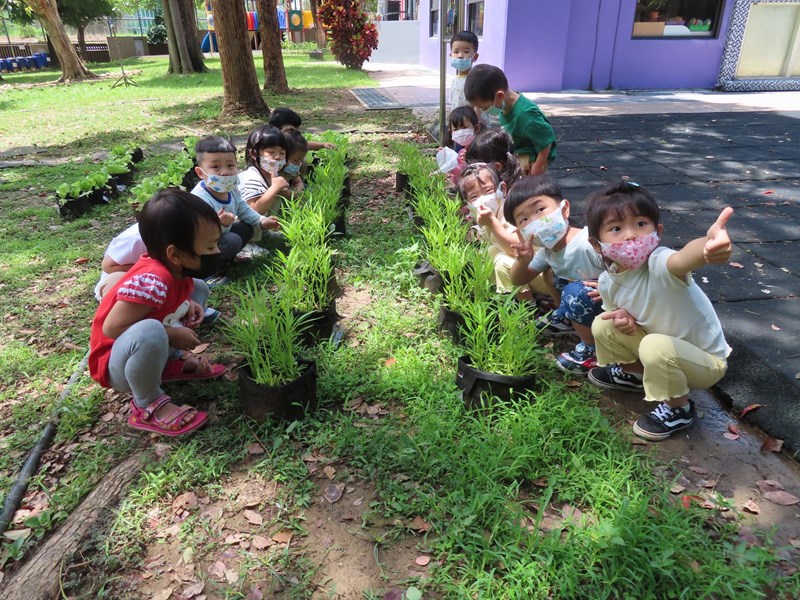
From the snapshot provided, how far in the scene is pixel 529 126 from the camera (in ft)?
13.1

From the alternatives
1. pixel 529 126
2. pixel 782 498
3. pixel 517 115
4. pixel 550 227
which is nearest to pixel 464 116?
pixel 517 115

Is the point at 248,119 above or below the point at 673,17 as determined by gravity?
below

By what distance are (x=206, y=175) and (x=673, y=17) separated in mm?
10827

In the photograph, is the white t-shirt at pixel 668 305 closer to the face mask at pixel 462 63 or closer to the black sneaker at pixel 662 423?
the black sneaker at pixel 662 423

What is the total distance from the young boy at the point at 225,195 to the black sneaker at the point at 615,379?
2.37 metres

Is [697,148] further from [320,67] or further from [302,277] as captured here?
[320,67]

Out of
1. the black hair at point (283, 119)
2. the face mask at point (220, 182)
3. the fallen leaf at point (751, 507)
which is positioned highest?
the black hair at point (283, 119)

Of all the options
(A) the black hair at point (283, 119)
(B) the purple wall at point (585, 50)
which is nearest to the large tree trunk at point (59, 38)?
(B) the purple wall at point (585, 50)

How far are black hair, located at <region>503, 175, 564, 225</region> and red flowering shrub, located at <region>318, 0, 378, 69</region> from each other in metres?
16.1

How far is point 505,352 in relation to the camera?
242cm

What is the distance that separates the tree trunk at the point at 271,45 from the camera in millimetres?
10734

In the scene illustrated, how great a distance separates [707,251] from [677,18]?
11.3 metres

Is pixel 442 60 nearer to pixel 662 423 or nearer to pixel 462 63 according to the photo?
pixel 462 63

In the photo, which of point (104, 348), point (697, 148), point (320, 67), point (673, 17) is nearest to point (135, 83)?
point (320, 67)
